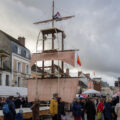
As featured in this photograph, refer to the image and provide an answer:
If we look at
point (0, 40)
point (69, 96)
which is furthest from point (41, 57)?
point (0, 40)

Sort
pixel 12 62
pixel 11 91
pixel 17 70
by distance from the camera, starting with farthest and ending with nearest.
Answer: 1. pixel 17 70
2. pixel 12 62
3. pixel 11 91

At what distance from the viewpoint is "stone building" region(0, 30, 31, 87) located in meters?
38.0

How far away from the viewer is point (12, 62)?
39.9 meters

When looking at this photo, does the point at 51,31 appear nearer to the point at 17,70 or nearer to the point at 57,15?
the point at 57,15

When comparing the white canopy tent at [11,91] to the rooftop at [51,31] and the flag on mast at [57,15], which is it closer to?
the rooftop at [51,31]

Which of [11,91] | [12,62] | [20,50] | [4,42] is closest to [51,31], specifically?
[11,91]

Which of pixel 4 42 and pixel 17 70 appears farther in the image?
pixel 17 70

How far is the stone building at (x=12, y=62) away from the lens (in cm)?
3800

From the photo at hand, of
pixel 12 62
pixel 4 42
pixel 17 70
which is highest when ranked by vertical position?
pixel 4 42

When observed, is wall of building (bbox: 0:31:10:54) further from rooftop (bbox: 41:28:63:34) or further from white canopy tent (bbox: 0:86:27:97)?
rooftop (bbox: 41:28:63:34)

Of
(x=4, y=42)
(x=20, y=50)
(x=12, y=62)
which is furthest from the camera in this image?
(x=20, y=50)

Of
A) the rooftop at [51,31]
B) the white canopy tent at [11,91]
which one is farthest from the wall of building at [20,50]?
the rooftop at [51,31]

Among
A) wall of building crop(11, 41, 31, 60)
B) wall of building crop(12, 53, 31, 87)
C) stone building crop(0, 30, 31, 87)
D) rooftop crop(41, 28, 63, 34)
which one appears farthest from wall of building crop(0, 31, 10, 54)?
rooftop crop(41, 28, 63, 34)

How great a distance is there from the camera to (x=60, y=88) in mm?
20969
